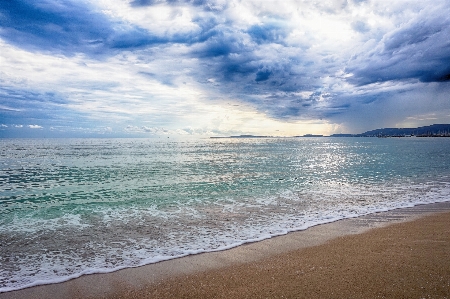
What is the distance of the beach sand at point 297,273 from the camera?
6.22 meters

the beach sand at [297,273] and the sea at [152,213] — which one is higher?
the beach sand at [297,273]

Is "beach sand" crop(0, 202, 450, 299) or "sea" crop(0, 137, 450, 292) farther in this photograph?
"sea" crop(0, 137, 450, 292)

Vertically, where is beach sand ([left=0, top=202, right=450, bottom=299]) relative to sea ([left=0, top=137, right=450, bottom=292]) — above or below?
above

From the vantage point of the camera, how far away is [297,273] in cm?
712

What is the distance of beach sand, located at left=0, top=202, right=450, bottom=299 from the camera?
20.4 feet

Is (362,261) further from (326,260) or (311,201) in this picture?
(311,201)

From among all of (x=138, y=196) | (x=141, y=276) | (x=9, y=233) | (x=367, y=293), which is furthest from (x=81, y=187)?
(x=367, y=293)

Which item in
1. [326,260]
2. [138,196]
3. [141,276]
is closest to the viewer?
[141,276]

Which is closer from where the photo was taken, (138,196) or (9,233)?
(9,233)

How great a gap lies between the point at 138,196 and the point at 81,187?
275 inches

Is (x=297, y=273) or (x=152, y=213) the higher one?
(x=297, y=273)

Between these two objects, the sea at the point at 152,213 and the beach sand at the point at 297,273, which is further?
the sea at the point at 152,213

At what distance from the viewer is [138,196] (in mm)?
18750

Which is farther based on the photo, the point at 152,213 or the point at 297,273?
the point at 152,213
